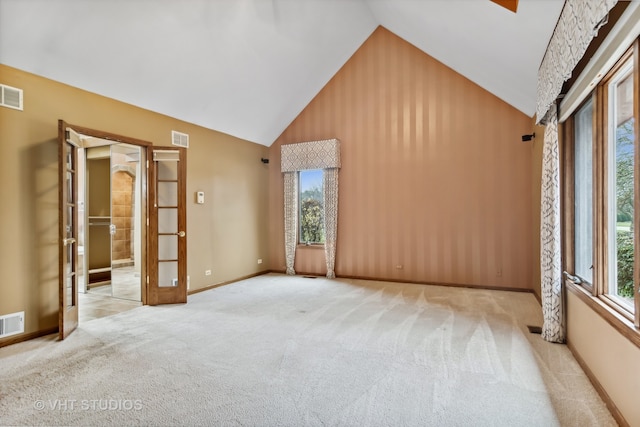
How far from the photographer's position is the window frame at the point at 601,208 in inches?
→ 74.2

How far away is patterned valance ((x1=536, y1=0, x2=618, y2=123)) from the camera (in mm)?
1860

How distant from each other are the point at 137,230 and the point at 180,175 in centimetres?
152

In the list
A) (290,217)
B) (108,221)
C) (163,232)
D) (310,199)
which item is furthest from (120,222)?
(310,199)

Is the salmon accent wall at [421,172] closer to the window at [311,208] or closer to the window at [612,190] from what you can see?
the window at [311,208]

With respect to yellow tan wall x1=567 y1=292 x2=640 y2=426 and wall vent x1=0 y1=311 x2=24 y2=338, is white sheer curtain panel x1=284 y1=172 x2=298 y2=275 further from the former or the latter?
yellow tan wall x1=567 y1=292 x2=640 y2=426

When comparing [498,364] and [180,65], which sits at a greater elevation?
[180,65]

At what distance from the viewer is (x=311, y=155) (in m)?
6.62

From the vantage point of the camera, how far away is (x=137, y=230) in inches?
215

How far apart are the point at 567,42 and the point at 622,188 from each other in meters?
1.13

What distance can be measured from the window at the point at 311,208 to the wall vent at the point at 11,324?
4.57 metres

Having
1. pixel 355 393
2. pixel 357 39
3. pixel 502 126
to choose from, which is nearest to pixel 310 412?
pixel 355 393

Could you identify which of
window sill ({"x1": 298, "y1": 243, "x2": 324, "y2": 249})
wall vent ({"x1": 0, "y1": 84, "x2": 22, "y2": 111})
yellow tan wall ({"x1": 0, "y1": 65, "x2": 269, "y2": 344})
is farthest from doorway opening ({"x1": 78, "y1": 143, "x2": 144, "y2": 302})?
window sill ({"x1": 298, "y1": 243, "x2": 324, "y2": 249})

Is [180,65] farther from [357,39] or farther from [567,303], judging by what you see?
[567,303]

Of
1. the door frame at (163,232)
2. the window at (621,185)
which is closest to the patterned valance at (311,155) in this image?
the door frame at (163,232)
